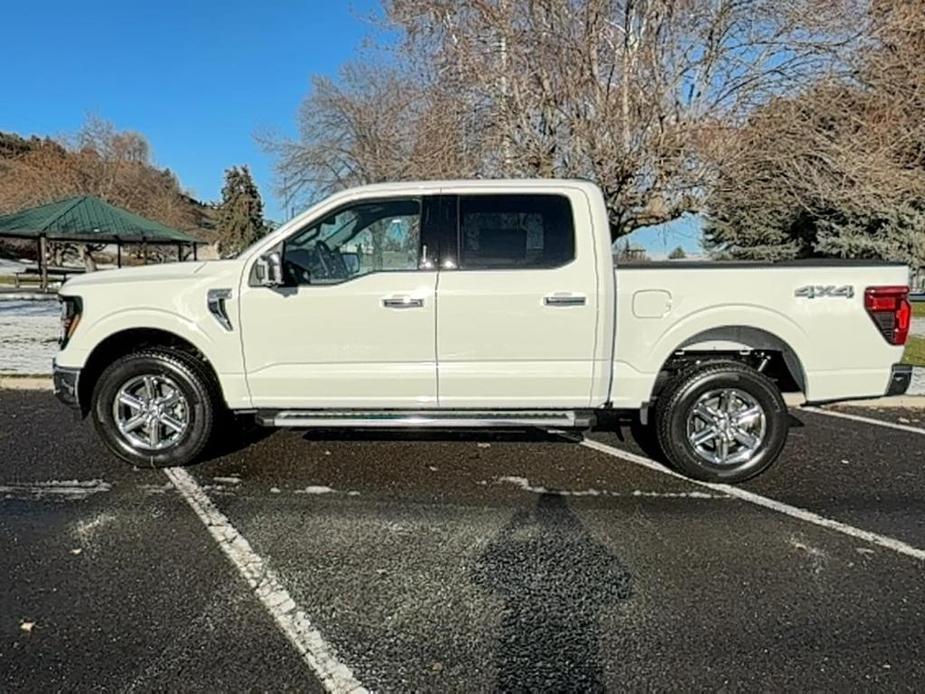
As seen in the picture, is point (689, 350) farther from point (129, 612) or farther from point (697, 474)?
point (129, 612)

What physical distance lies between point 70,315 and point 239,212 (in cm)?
5548

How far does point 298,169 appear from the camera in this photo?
25.0 metres

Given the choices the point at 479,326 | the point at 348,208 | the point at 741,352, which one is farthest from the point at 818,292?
the point at 348,208

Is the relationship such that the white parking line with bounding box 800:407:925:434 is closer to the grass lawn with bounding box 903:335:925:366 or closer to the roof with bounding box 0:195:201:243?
the grass lawn with bounding box 903:335:925:366

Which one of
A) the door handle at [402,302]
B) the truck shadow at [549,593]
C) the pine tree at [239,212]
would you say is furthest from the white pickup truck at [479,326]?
the pine tree at [239,212]

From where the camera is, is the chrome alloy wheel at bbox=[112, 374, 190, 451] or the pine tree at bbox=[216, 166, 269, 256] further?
the pine tree at bbox=[216, 166, 269, 256]

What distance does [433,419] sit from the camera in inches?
185

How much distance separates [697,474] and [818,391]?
1045mm

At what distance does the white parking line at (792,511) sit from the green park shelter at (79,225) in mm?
21521

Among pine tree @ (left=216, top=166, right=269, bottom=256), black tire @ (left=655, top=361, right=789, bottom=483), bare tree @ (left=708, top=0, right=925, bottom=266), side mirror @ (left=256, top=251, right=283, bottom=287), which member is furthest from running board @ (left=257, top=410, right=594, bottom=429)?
pine tree @ (left=216, top=166, right=269, bottom=256)

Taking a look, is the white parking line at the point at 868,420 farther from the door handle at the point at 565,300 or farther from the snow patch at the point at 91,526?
the snow patch at the point at 91,526

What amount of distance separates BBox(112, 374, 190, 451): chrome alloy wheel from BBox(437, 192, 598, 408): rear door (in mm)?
2014

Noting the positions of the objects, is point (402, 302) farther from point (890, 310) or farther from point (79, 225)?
point (79, 225)

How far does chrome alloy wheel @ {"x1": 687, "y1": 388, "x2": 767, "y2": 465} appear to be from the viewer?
473cm
